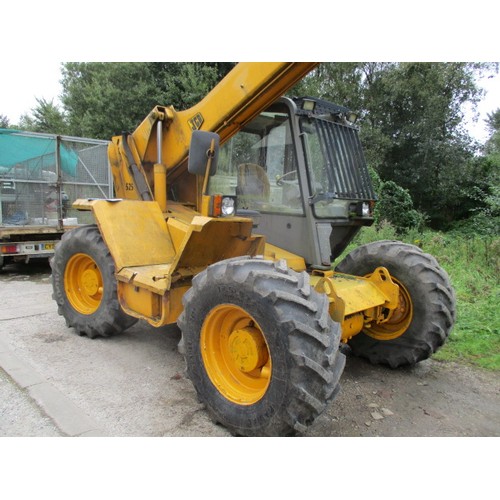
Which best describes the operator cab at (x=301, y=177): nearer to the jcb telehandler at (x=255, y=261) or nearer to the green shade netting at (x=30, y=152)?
the jcb telehandler at (x=255, y=261)

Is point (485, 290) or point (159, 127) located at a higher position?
point (159, 127)

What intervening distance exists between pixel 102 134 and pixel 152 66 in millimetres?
3380

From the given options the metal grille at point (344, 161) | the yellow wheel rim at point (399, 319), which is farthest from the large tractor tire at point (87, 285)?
the yellow wheel rim at point (399, 319)

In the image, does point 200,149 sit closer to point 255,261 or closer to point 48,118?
point 255,261

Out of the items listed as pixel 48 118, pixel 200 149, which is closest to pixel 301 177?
pixel 200 149

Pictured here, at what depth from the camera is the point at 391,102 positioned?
15.3 meters

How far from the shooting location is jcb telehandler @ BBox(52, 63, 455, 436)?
2406 millimetres

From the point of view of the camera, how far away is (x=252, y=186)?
13.4 ft

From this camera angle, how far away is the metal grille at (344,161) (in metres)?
3.77

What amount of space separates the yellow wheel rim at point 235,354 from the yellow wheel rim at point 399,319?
1.49 m

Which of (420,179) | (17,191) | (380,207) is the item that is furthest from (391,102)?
(17,191)

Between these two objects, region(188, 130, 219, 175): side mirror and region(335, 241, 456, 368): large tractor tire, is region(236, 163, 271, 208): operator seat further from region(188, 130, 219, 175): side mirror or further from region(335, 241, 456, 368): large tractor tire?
region(335, 241, 456, 368): large tractor tire

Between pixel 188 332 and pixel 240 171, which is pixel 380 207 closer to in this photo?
pixel 240 171

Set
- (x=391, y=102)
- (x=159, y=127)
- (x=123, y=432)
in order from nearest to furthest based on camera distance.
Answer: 1. (x=123, y=432)
2. (x=159, y=127)
3. (x=391, y=102)
